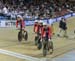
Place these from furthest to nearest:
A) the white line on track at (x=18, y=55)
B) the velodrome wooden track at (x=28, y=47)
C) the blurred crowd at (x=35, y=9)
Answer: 1. the blurred crowd at (x=35, y=9)
2. the velodrome wooden track at (x=28, y=47)
3. the white line on track at (x=18, y=55)

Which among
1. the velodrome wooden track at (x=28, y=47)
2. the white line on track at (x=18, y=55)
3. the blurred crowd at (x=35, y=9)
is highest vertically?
the blurred crowd at (x=35, y=9)

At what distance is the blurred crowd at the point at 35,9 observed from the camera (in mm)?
34656

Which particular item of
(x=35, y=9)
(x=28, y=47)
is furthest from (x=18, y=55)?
(x=35, y=9)

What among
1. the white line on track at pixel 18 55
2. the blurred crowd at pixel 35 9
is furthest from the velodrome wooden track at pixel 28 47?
the blurred crowd at pixel 35 9

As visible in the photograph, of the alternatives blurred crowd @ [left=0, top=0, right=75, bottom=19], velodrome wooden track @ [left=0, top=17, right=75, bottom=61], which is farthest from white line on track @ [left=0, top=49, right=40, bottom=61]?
blurred crowd @ [left=0, top=0, right=75, bottom=19]

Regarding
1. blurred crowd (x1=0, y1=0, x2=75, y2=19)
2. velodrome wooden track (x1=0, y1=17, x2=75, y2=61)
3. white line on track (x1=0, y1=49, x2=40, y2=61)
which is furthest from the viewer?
blurred crowd (x1=0, y1=0, x2=75, y2=19)

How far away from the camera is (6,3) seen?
3644cm

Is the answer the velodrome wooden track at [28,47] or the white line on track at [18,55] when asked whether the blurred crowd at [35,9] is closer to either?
the velodrome wooden track at [28,47]

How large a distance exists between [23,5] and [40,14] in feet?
7.97

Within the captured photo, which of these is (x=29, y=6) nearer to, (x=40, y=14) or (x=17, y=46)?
(x=40, y=14)

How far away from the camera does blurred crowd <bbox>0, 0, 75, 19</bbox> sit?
1364 inches

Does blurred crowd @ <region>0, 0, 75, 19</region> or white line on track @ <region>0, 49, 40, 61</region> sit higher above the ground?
blurred crowd @ <region>0, 0, 75, 19</region>

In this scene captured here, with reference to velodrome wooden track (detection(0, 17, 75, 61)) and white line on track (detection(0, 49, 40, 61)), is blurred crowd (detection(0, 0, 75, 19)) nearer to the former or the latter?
velodrome wooden track (detection(0, 17, 75, 61))

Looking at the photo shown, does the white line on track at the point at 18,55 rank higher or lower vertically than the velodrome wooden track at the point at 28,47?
higher
